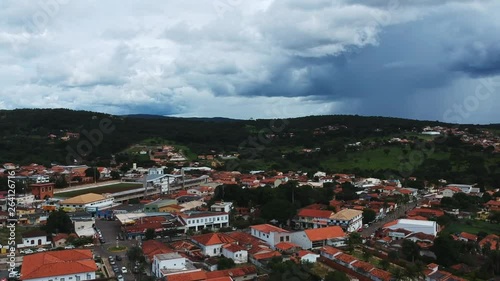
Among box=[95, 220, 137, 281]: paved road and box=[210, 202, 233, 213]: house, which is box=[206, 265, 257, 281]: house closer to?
box=[95, 220, 137, 281]: paved road

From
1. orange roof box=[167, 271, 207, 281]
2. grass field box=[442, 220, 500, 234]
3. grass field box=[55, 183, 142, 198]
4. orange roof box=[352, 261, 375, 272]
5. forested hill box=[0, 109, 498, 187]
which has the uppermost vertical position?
forested hill box=[0, 109, 498, 187]

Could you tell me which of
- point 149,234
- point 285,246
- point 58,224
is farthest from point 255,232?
point 58,224

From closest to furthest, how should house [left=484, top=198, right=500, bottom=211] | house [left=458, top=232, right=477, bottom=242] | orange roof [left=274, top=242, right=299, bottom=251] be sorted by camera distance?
1. orange roof [left=274, top=242, right=299, bottom=251]
2. house [left=458, top=232, right=477, bottom=242]
3. house [left=484, top=198, right=500, bottom=211]

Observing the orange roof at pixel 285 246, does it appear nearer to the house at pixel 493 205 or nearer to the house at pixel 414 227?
the house at pixel 414 227

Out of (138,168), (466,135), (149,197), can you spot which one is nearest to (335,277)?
(149,197)

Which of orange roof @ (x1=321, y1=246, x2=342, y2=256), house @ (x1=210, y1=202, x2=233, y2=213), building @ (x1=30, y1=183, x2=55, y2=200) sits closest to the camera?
orange roof @ (x1=321, y1=246, x2=342, y2=256)

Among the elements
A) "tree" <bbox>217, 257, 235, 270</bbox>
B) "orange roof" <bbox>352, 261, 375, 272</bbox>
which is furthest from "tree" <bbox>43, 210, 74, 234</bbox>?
"orange roof" <bbox>352, 261, 375, 272</bbox>

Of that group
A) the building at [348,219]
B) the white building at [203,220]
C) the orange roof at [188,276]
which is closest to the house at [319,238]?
the building at [348,219]

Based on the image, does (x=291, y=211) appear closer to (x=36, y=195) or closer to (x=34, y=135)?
(x=36, y=195)
